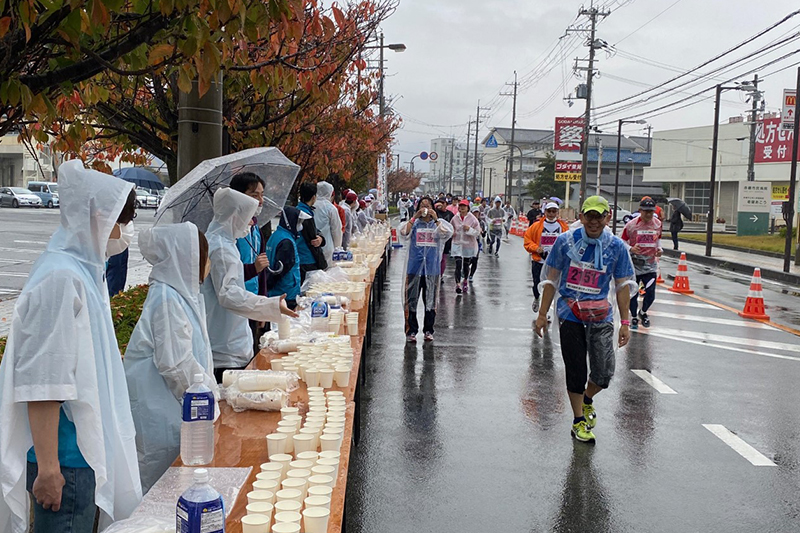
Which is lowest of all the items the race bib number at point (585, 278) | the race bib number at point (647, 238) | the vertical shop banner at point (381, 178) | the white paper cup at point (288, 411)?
the white paper cup at point (288, 411)

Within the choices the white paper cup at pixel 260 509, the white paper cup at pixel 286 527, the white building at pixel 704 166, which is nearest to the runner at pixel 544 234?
the white paper cup at pixel 260 509

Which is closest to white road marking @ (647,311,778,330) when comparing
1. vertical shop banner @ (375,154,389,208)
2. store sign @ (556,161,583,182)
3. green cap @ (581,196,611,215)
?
green cap @ (581,196,611,215)

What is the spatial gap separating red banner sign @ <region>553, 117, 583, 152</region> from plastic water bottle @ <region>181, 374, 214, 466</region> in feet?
156

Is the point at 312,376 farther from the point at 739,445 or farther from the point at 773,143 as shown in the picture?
the point at 773,143

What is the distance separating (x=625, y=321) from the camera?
20.9 ft

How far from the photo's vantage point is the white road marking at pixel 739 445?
6.14 meters

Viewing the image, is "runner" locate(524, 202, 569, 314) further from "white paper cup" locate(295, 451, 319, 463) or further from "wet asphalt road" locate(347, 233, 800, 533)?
"white paper cup" locate(295, 451, 319, 463)

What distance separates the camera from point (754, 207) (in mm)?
35438

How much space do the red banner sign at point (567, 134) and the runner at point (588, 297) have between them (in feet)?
144

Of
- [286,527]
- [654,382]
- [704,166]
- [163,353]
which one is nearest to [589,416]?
[654,382]

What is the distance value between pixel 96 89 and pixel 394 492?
3.41 metres

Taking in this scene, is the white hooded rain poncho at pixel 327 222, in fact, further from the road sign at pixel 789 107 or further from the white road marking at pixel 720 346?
the road sign at pixel 789 107

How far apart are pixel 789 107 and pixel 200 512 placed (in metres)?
25.4

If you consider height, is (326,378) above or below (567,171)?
below
